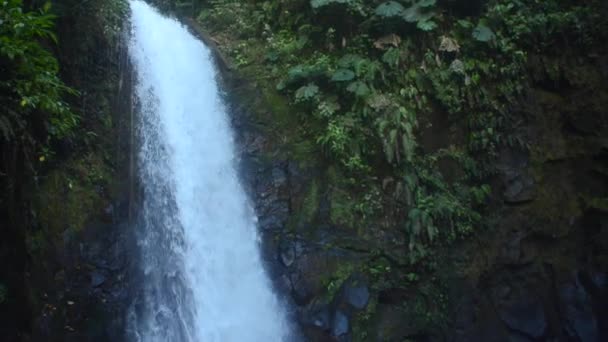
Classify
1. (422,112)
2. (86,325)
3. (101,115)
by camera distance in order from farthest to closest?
(422,112) → (101,115) → (86,325)

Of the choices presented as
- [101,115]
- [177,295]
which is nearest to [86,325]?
[177,295]

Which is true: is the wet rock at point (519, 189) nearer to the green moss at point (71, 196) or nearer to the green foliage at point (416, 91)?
the green foliage at point (416, 91)

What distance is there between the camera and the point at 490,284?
905 cm

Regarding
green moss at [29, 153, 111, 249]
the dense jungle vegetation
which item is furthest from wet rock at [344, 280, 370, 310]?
green moss at [29, 153, 111, 249]

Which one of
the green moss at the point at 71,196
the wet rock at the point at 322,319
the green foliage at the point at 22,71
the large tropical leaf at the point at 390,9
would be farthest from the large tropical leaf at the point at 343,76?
the green foliage at the point at 22,71

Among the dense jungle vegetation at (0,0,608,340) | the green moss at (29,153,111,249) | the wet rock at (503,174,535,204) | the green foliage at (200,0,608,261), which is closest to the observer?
the green moss at (29,153,111,249)

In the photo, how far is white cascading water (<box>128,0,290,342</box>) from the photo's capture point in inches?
306

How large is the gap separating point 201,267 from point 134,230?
1191mm

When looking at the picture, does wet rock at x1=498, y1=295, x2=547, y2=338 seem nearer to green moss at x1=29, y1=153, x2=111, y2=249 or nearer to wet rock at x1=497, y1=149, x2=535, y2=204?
wet rock at x1=497, y1=149, x2=535, y2=204

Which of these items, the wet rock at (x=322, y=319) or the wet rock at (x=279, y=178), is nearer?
the wet rock at (x=322, y=319)

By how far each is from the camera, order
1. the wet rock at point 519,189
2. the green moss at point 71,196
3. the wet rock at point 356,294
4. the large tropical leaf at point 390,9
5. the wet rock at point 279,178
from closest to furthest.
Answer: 1. the green moss at point 71,196
2. the wet rock at point 356,294
3. the wet rock at point 279,178
4. the wet rock at point 519,189
5. the large tropical leaf at point 390,9

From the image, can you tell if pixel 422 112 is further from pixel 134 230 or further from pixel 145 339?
pixel 145 339

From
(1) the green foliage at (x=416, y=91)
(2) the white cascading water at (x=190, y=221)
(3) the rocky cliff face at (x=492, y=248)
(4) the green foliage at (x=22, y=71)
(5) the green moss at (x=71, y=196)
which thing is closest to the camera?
(4) the green foliage at (x=22, y=71)

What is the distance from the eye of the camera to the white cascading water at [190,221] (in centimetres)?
778
